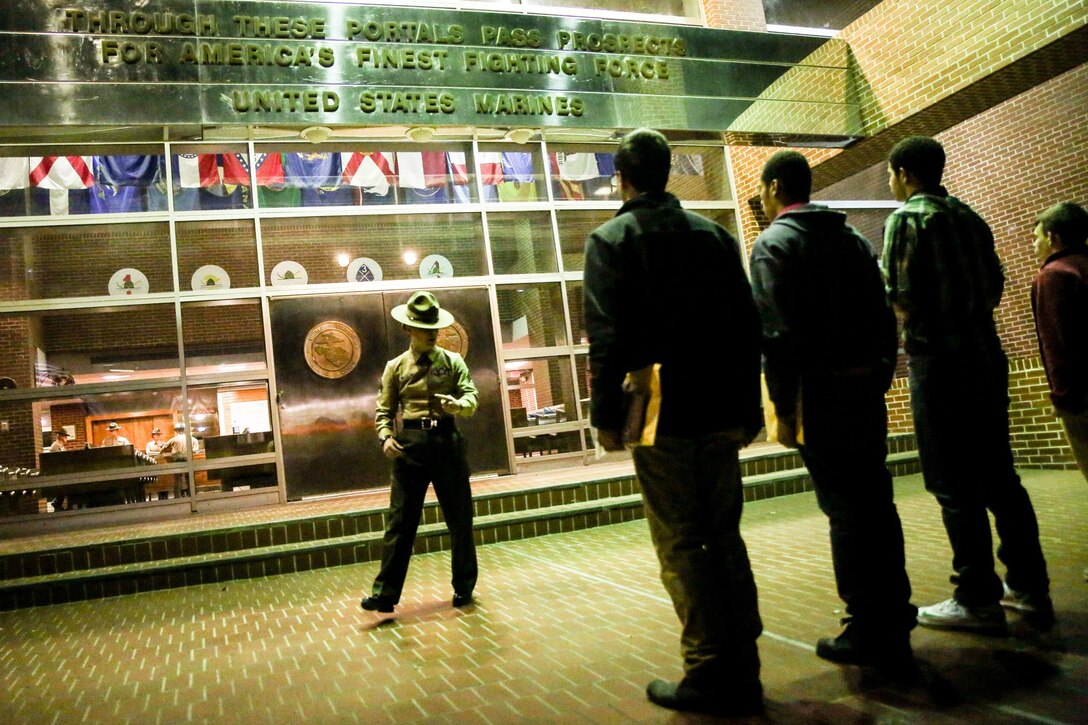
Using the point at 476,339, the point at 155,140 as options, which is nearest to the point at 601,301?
the point at 476,339

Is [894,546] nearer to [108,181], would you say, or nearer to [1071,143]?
[1071,143]

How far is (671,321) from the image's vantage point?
2.42 metres

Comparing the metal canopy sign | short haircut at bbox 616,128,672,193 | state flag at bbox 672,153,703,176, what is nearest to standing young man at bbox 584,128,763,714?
short haircut at bbox 616,128,672,193

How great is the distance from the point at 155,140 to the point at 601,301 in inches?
318

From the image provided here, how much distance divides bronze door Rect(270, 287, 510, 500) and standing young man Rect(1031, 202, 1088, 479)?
6623 millimetres

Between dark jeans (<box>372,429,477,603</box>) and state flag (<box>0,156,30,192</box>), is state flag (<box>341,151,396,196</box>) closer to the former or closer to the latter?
state flag (<box>0,156,30,192</box>)

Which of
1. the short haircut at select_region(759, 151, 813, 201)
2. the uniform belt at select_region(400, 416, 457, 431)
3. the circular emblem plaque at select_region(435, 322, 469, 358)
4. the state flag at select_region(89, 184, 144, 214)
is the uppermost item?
the state flag at select_region(89, 184, 144, 214)

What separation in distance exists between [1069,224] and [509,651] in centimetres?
323

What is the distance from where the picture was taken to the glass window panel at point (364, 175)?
9172mm

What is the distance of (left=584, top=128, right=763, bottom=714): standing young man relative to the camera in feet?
7.69

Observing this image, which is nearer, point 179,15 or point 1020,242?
point 179,15

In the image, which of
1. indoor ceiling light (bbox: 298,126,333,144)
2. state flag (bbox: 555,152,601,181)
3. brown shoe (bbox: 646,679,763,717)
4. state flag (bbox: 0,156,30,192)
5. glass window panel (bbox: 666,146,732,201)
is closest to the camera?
brown shoe (bbox: 646,679,763,717)

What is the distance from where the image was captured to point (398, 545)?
4.33 meters

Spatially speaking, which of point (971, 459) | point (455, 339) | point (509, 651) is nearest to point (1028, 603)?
point (971, 459)
